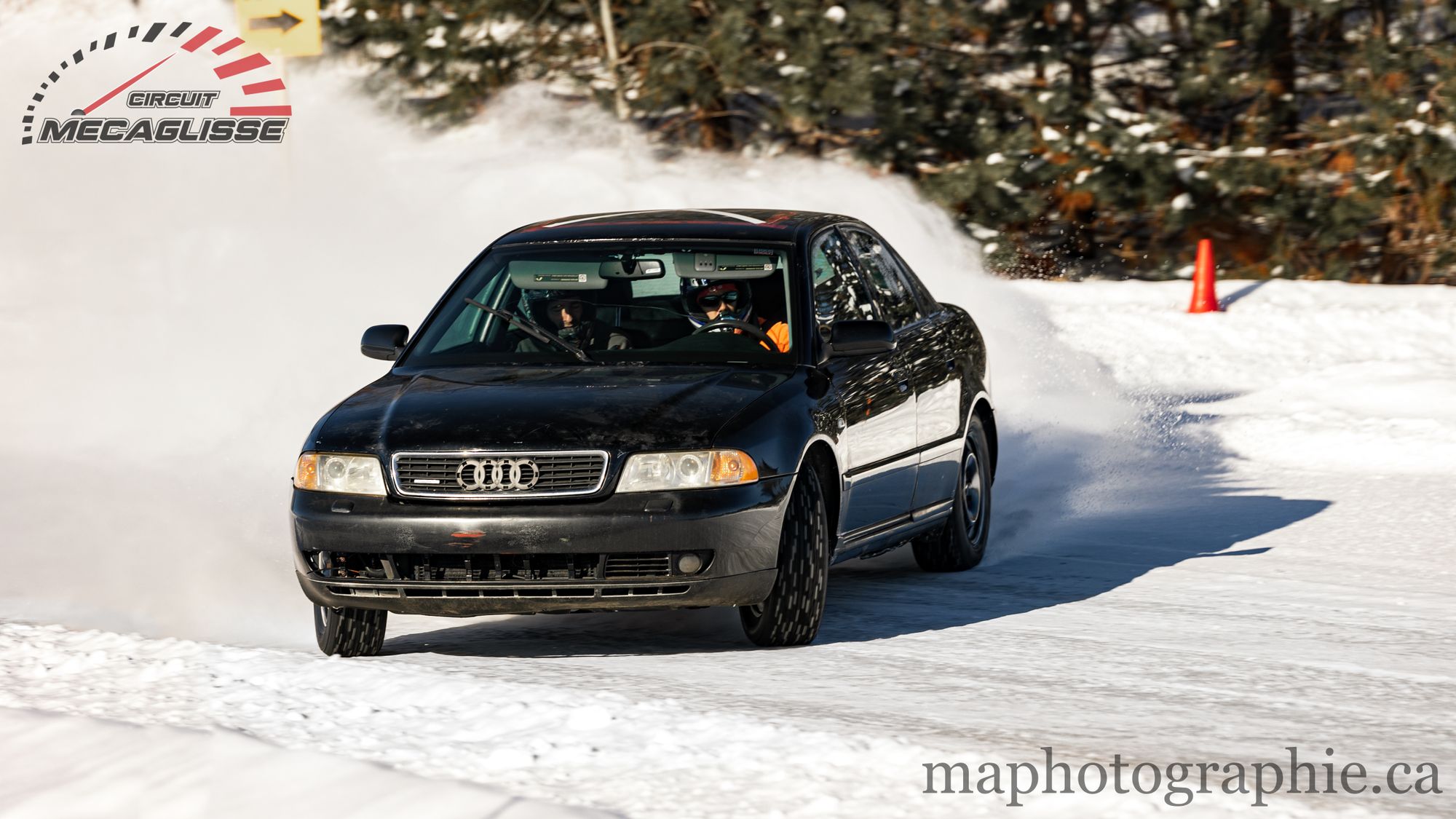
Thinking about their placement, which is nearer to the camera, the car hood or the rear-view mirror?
the car hood

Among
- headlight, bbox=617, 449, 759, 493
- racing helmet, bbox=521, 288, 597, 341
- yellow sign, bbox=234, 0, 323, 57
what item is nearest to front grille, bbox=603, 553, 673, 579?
headlight, bbox=617, 449, 759, 493

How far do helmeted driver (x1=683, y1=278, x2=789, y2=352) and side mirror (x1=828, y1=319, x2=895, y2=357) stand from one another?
0.23m

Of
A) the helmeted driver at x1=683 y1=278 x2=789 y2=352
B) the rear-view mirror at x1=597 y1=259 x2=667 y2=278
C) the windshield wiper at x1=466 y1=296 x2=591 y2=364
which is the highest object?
the rear-view mirror at x1=597 y1=259 x2=667 y2=278

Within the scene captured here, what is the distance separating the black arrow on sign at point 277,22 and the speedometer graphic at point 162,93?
82 centimetres

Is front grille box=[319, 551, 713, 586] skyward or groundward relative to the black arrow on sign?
groundward

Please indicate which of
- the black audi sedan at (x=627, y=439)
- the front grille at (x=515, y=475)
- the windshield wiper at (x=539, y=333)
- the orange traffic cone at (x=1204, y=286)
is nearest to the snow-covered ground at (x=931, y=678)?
the black audi sedan at (x=627, y=439)

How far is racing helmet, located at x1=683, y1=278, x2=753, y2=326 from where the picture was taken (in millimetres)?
7387

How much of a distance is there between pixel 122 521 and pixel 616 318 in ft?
11.5

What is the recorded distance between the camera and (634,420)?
627 centimetres

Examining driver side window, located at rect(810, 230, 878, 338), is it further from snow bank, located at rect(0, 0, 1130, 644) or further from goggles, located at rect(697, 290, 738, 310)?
snow bank, located at rect(0, 0, 1130, 644)

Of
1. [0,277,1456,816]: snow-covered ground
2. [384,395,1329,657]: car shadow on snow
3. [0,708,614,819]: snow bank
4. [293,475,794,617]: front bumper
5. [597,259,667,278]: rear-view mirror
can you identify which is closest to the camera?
[0,708,614,819]: snow bank

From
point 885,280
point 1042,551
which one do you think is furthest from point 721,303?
point 1042,551

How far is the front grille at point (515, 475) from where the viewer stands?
6.15 meters

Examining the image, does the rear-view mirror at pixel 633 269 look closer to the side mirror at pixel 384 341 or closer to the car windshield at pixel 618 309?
the car windshield at pixel 618 309
